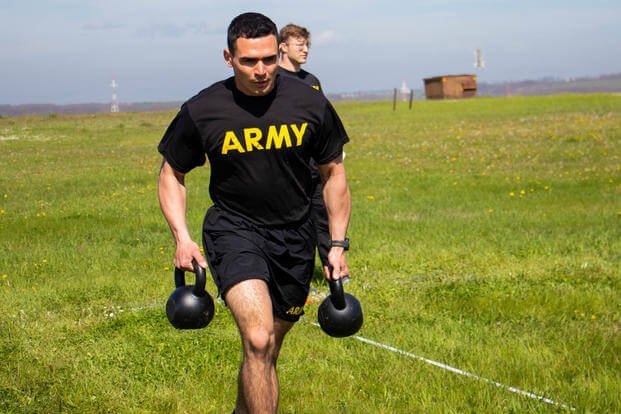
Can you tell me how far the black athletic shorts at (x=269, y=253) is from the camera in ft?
15.4

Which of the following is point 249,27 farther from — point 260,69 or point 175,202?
point 175,202

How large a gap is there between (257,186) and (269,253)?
1.31 ft

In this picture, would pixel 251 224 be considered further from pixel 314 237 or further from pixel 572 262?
pixel 572 262

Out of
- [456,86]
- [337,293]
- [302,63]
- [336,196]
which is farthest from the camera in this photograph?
[456,86]

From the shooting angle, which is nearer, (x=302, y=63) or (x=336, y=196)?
(x=336, y=196)

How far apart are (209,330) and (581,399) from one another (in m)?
3.08

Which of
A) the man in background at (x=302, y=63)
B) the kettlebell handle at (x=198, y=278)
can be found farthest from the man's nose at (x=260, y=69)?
the man in background at (x=302, y=63)

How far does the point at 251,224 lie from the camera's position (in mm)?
4867

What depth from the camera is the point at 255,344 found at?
14.1 ft

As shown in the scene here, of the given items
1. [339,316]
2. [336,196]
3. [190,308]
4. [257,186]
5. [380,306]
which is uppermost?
[257,186]

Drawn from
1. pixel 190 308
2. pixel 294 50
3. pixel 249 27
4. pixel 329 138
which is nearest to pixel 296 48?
pixel 294 50

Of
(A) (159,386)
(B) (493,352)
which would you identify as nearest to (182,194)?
(A) (159,386)

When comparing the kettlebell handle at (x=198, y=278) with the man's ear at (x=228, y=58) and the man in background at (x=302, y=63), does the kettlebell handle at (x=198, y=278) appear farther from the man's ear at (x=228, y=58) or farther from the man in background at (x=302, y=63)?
the man in background at (x=302, y=63)

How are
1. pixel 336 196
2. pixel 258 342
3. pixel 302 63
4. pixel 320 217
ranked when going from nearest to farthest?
pixel 258 342 < pixel 336 196 < pixel 320 217 < pixel 302 63
